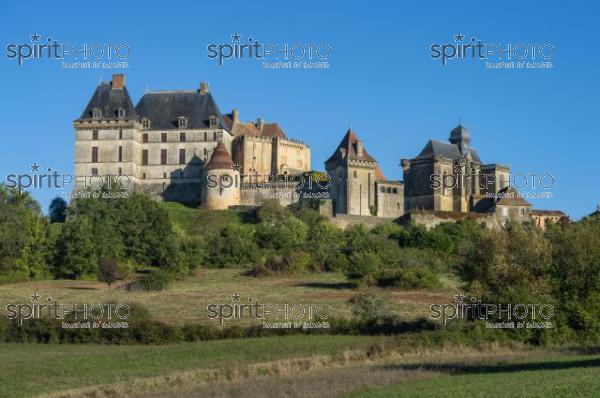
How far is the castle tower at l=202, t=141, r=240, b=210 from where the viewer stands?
75.1 metres

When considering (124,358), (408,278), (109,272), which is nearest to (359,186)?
(408,278)

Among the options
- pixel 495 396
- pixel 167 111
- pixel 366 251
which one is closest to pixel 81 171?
pixel 167 111

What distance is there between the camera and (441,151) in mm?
83750

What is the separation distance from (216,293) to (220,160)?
28535 mm

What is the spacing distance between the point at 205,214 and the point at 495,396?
2055 inches

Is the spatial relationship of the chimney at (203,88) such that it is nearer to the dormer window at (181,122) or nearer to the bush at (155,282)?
the dormer window at (181,122)

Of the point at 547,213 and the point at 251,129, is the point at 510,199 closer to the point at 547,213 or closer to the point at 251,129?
the point at 547,213

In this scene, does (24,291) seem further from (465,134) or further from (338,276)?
(465,134)

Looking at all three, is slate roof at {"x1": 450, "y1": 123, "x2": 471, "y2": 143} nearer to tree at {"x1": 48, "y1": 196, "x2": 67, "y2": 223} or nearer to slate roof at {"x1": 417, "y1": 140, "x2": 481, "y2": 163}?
slate roof at {"x1": 417, "y1": 140, "x2": 481, "y2": 163}

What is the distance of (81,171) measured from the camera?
77.6m

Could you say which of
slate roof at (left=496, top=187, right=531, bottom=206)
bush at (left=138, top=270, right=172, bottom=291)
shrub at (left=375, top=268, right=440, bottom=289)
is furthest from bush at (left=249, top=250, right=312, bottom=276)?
slate roof at (left=496, top=187, right=531, bottom=206)

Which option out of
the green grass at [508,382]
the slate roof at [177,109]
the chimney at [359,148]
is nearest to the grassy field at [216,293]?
the green grass at [508,382]

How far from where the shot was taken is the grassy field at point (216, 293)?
138 ft

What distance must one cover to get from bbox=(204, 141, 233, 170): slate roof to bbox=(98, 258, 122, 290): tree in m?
21.8
